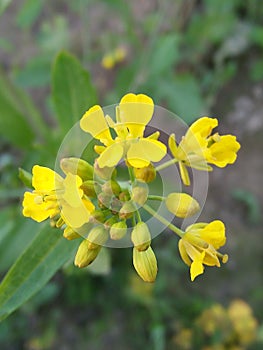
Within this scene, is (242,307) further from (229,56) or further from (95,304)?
(229,56)

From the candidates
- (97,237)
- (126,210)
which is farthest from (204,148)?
(97,237)

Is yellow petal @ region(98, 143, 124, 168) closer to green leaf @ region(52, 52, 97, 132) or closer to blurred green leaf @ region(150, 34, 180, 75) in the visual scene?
green leaf @ region(52, 52, 97, 132)

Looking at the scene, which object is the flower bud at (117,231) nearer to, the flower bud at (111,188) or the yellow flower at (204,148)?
the flower bud at (111,188)

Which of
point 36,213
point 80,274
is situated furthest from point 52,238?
point 80,274

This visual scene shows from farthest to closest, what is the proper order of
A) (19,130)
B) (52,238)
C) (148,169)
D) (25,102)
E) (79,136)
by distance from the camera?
(25,102), (19,130), (79,136), (52,238), (148,169)

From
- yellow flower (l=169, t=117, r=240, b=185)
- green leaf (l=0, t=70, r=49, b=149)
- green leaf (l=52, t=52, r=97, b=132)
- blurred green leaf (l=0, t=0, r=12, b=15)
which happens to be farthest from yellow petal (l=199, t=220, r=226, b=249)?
green leaf (l=0, t=70, r=49, b=149)

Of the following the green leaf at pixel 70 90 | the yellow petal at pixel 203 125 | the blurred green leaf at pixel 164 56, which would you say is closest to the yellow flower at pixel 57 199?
the yellow petal at pixel 203 125

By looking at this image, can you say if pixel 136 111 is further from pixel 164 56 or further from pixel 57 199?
pixel 164 56
